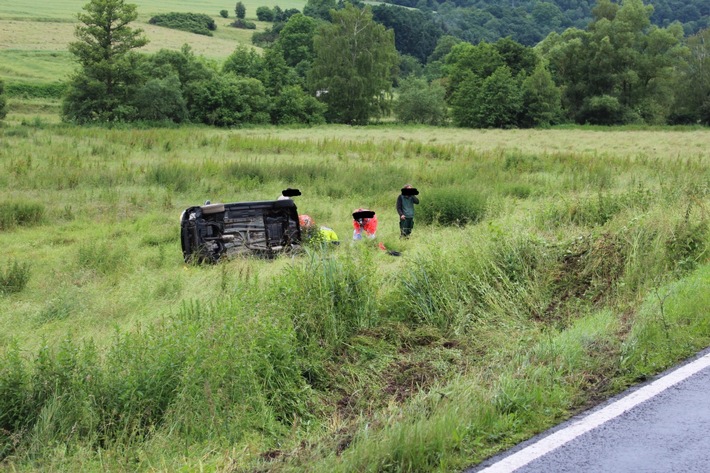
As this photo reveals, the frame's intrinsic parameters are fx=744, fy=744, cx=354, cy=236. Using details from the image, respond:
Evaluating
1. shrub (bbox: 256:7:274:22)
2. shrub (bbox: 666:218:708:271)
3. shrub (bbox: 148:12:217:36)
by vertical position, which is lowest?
shrub (bbox: 666:218:708:271)

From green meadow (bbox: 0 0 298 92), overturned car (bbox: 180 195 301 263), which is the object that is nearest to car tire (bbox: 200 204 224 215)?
overturned car (bbox: 180 195 301 263)

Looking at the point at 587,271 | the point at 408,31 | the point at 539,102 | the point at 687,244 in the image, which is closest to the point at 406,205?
the point at 687,244

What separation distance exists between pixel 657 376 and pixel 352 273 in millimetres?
3062

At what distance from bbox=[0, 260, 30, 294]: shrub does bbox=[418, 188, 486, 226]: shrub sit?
899 cm

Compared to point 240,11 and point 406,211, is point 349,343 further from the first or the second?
point 240,11

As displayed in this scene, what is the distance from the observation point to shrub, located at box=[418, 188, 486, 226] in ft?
56.2

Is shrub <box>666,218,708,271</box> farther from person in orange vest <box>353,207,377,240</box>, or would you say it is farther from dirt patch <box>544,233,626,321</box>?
person in orange vest <box>353,207,377,240</box>

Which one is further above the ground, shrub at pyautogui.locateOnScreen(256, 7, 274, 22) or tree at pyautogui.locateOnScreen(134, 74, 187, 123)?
shrub at pyautogui.locateOnScreen(256, 7, 274, 22)

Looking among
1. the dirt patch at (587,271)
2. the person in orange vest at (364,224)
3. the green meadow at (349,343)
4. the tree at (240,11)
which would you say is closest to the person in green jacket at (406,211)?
the person in orange vest at (364,224)

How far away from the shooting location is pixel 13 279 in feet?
36.2

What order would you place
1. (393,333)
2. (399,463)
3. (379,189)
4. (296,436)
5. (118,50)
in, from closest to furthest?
(399,463) < (296,436) < (393,333) < (379,189) < (118,50)

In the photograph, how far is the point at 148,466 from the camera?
4.57 m

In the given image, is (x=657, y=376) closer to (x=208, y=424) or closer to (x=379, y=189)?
(x=208, y=424)

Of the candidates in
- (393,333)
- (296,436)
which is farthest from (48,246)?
(296,436)
